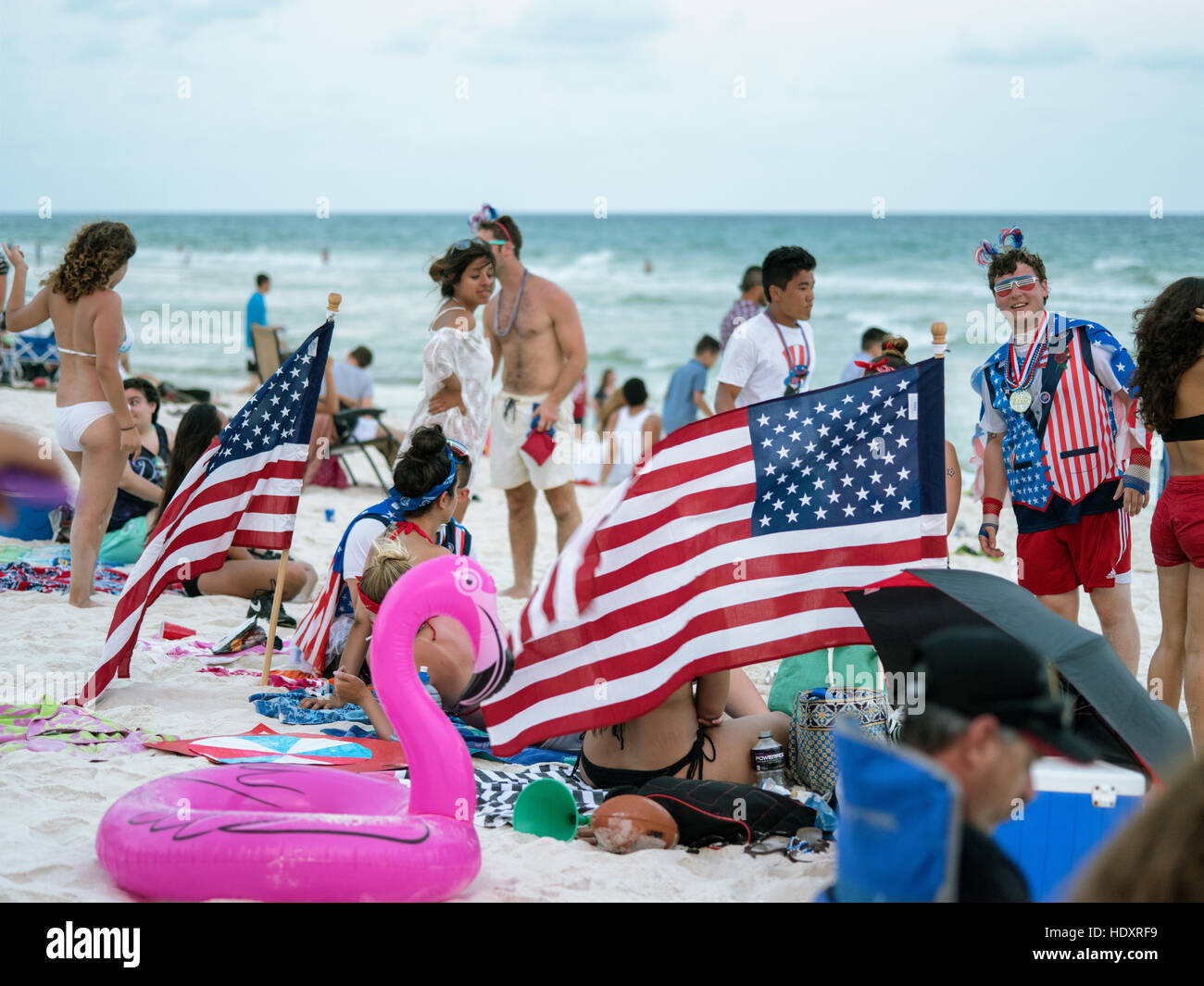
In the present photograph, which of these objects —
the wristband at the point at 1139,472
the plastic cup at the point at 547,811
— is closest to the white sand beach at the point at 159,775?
the plastic cup at the point at 547,811

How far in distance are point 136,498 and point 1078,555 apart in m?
6.14

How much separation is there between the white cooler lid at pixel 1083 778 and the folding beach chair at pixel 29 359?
55.6 ft

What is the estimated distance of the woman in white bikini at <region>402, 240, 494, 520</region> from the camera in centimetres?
701

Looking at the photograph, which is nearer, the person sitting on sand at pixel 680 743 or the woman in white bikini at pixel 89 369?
the person sitting on sand at pixel 680 743

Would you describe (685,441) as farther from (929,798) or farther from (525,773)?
(929,798)

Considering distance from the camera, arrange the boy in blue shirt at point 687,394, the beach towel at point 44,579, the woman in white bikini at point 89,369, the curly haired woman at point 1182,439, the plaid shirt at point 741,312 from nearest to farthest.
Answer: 1. the curly haired woman at point 1182,439
2. the woman in white bikini at point 89,369
3. the beach towel at point 44,579
4. the plaid shirt at point 741,312
5. the boy in blue shirt at point 687,394

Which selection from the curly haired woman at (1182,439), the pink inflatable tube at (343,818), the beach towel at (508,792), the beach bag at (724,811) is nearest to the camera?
the pink inflatable tube at (343,818)

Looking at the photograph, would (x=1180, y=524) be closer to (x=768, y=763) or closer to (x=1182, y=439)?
(x=1182, y=439)

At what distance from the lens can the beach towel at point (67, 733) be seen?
4.72 m

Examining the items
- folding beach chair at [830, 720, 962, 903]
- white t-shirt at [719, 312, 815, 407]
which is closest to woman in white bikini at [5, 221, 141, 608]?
white t-shirt at [719, 312, 815, 407]

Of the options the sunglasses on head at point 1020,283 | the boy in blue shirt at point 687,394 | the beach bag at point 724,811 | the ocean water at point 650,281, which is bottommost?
the beach bag at point 724,811

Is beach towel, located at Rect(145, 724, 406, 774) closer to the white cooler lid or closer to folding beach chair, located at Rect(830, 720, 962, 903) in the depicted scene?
the white cooler lid

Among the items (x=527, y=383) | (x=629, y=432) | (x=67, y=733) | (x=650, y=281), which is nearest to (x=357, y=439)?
(x=629, y=432)

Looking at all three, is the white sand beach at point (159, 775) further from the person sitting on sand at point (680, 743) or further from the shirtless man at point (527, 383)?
the shirtless man at point (527, 383)
